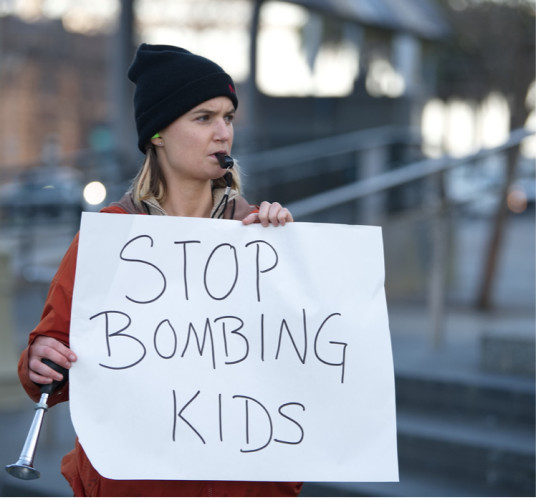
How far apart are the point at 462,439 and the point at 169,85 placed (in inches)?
125

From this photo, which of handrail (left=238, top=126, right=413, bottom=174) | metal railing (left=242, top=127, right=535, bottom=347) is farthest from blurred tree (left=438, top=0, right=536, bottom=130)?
handrail (left=238, top=126, right=413, bottom=174)

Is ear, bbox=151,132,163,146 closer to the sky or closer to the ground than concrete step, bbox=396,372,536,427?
closer to the ground

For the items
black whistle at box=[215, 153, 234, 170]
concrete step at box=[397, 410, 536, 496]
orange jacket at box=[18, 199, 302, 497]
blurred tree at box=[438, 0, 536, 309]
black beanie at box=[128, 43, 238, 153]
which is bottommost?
orange jacket at box=[18, 199, 302, 497]

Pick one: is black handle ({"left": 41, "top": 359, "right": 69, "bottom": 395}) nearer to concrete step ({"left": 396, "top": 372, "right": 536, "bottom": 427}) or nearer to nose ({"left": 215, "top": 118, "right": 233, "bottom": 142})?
nose ({"left": 215, "top": 118, "right": 233, "bottom": 142})

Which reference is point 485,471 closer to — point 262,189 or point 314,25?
point 262,189

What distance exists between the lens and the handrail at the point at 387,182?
20.9 ft

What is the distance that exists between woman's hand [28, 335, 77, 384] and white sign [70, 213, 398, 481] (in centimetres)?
3

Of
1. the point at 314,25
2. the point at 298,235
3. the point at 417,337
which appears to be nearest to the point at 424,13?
the point at 314,25

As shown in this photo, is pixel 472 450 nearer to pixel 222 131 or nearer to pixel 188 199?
pixel 188 199

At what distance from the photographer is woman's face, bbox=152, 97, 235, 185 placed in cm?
229

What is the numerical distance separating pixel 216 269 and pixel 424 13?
12950 mm

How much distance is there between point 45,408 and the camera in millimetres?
2117

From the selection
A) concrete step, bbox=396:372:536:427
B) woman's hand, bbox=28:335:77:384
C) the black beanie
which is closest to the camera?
woman's hand, bbox=28:335:77:384

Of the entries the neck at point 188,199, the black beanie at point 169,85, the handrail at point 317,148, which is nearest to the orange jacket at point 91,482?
the neck at point 188,199
